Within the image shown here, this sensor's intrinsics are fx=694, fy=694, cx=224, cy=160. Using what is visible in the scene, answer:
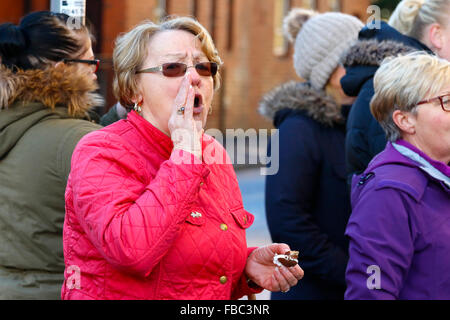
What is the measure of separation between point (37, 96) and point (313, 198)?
1.61m

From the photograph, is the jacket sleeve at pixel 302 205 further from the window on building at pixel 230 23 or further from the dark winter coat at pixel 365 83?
the window on building at pixel 230 23

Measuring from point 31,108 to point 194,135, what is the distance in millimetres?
1257

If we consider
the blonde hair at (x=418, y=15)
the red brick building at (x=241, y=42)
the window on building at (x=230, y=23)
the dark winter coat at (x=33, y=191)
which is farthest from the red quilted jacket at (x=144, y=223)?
the window on building at (x=230, y=23)

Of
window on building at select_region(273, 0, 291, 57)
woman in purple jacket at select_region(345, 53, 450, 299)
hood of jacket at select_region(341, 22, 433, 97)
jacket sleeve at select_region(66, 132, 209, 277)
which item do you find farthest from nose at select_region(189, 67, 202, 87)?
window on building at select_region(273, 0, 291, 57)

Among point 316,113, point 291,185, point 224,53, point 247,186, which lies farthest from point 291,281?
point 224,53

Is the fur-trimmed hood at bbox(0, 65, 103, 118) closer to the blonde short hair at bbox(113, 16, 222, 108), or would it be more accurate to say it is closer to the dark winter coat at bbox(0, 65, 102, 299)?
the dark winter coat at bbox(0, 65, 102, 299)

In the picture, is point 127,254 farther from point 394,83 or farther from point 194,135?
point 394,83

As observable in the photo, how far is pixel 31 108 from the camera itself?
10.6 feet

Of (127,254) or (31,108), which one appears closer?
(127,254)

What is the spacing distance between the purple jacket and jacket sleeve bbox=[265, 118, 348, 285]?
1167 millimetres

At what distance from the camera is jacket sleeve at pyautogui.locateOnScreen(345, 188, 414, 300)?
99.0 inches

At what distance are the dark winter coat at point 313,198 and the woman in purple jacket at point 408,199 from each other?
1.02 meters

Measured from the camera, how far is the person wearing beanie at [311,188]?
12.5 feet

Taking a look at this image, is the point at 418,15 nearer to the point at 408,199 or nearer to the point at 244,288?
the point at 408,199
